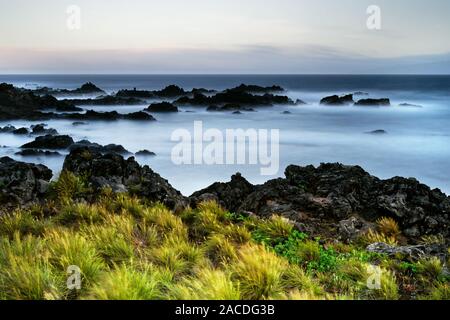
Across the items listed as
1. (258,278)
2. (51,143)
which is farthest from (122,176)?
(51,143)

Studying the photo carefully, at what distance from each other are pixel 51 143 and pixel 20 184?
24.2 meters

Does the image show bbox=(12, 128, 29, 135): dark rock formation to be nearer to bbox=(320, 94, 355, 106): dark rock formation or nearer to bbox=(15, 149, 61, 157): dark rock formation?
bbox=(15, 149, 61, 157): dark rock formation

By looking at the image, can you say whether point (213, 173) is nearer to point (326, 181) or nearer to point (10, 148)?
point (10, 148)

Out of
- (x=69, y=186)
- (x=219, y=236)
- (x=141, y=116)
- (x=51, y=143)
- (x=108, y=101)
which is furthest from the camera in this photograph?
(x=108, y=101)

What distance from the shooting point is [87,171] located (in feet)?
47.5

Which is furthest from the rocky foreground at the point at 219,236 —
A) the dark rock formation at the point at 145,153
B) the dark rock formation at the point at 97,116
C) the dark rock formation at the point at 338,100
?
the dark rock formation at the point at 338,100

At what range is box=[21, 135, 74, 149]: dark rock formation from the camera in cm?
3516

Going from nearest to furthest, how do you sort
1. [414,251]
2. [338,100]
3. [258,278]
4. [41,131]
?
[258,278], [414,251], [41,131], [338,100]

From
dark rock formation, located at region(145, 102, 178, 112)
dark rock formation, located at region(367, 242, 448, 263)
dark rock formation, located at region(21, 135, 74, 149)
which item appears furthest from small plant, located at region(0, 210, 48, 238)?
dark rock formation, located at region(145, 102, 178, 112)

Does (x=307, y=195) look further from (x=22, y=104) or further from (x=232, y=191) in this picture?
(x=22, y=104)

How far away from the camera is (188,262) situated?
7.66 metres

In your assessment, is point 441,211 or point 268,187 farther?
point 268,187
